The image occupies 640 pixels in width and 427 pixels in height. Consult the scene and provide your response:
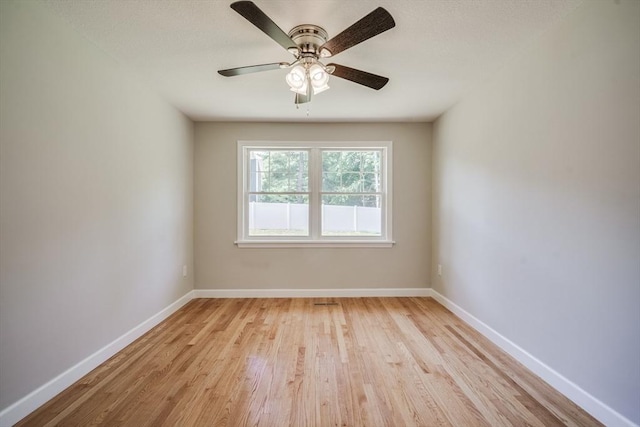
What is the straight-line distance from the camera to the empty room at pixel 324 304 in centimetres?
158

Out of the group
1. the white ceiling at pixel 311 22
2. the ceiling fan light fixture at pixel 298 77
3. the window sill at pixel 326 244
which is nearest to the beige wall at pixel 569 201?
the white ceiling at pixel 311 22

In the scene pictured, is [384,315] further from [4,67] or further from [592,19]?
[4,67]

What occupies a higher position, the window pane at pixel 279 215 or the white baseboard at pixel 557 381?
the window pane at pixel 279 215

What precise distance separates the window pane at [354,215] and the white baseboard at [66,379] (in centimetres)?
242

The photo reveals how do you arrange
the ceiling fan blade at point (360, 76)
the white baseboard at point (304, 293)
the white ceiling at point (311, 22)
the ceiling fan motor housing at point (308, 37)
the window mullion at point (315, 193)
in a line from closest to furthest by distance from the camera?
the white ceiling at point (311, 22), the ceiling fan motor housing at point (308, 37), the ceiling fan blade at point (360, 76), the white baseboard at point (304, 293), the window mullion at point (315, 193)

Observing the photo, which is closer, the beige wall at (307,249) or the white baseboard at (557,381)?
the white baseboard at (557,381)

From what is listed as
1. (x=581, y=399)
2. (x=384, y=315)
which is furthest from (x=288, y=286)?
(x=581, y=399)

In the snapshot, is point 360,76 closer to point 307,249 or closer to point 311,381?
point 311,381

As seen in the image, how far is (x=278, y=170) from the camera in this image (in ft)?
13.2

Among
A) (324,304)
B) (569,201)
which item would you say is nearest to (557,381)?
(569,201)

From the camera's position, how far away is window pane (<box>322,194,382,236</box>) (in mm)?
4020

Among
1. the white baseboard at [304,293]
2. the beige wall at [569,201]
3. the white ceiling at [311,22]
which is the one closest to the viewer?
the beige wall at [569,201]

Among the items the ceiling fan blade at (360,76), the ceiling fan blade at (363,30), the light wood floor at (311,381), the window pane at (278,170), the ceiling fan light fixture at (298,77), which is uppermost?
the ceiling fan blade at (363,30)

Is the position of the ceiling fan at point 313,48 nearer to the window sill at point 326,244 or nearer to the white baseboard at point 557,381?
the window sill at point 326,244
